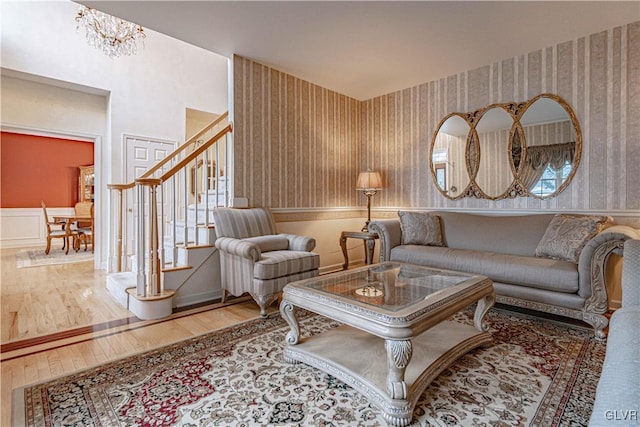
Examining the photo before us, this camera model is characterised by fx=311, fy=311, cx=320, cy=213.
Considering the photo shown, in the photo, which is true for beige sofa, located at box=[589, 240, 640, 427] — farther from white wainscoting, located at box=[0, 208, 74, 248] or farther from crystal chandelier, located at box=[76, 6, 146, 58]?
white wainscoting, located at box=[0, 208, 74, 248]

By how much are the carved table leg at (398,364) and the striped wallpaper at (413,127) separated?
2.58 m

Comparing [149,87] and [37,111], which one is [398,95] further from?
[37,111]

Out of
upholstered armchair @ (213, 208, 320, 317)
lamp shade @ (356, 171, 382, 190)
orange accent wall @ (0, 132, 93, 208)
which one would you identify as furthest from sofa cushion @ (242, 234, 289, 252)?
orange accent wall @ (0, 132, 93, 208)

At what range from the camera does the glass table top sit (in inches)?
65.7

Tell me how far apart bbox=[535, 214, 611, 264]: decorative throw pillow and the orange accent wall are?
9005 mm

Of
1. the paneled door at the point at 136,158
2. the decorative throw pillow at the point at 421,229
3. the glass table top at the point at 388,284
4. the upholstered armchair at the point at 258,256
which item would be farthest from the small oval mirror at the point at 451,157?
the paneled door at the point at 136,158

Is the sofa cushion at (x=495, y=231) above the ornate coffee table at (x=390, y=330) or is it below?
above

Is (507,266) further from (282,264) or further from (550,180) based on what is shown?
(282,264)

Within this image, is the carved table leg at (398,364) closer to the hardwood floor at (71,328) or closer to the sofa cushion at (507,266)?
the hardwood floor at (71,328)

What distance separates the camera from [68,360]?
1908 mm

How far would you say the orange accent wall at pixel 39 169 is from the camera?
6.59m

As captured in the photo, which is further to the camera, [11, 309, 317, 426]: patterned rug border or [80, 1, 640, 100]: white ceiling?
[80, 1, 640, 100]: white ceiling

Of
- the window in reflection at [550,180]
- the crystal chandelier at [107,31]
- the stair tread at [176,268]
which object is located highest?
the crystal chandelier at [107,31]

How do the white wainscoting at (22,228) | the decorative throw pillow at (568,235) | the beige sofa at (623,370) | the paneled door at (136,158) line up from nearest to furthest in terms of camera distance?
the beige sofa at (623,370) < the decorative throw pillow at (568,235) < the paneled door at (136,158) < the white wainscoting at (22,228)
